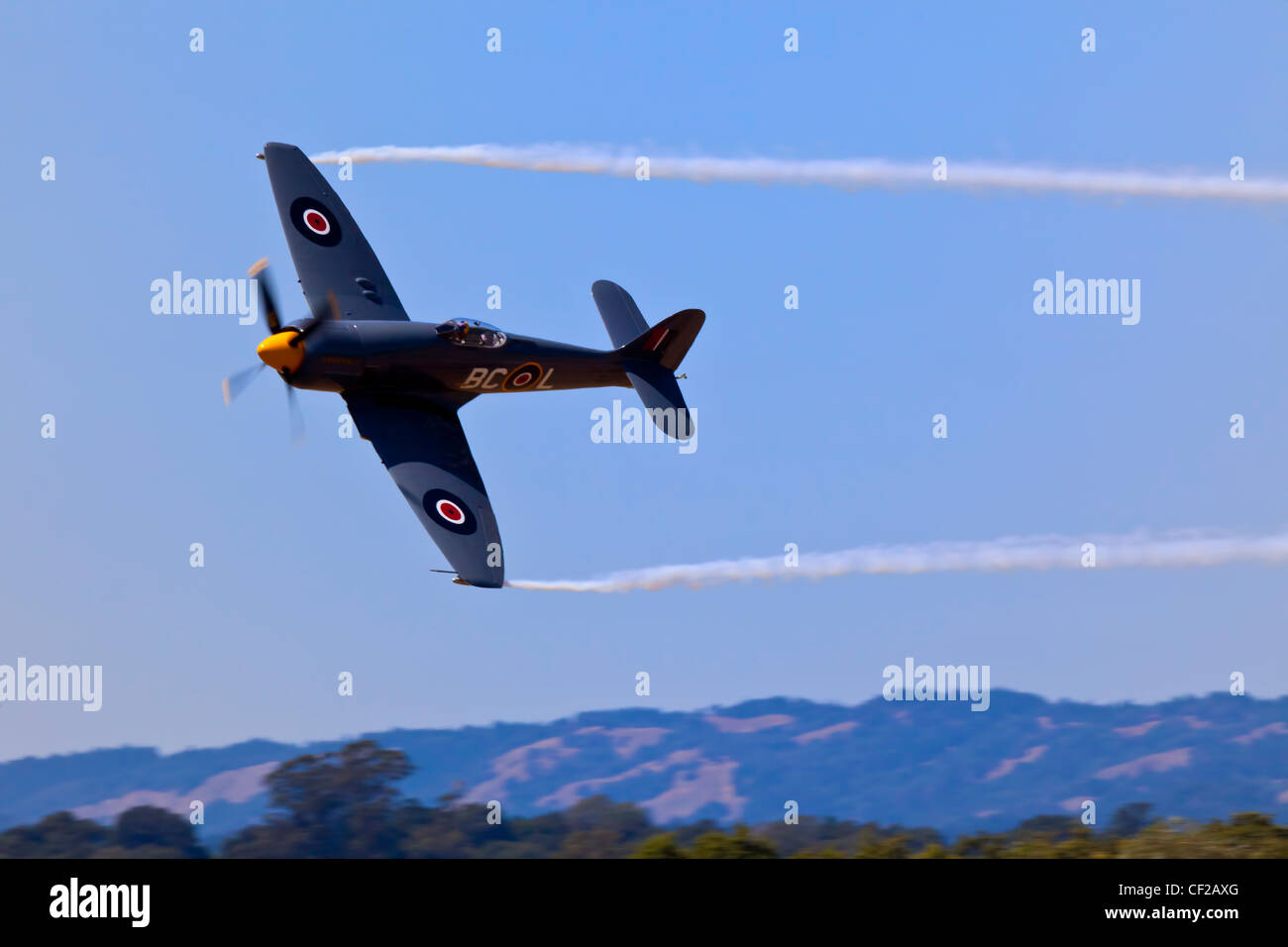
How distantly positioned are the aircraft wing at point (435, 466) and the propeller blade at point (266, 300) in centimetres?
175

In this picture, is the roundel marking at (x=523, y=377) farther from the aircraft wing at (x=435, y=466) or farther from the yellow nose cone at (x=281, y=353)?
the yellow nose cone at (x=281, y=353)

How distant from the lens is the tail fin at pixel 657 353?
30.5 metres

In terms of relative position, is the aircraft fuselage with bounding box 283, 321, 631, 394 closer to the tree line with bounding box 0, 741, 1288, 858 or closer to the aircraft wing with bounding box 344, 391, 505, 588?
the aircraft wing with bounding box 344, 391, 505, 588

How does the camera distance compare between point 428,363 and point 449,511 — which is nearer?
point 449,511

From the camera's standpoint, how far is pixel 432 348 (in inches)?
1138

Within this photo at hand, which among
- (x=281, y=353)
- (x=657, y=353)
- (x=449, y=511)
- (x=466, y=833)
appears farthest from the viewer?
(x=466, y=833)

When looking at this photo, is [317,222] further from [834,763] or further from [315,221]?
[834,763]

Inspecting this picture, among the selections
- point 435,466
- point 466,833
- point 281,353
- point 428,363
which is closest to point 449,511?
point 435,466

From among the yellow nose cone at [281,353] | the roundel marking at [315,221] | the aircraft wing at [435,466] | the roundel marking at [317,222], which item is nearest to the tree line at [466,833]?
the aircraft wing at [435,466]

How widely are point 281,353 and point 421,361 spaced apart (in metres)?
2.52

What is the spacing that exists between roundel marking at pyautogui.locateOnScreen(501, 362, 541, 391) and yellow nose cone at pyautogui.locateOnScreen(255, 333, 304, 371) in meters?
4.00

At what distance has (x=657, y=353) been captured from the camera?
103 feet
